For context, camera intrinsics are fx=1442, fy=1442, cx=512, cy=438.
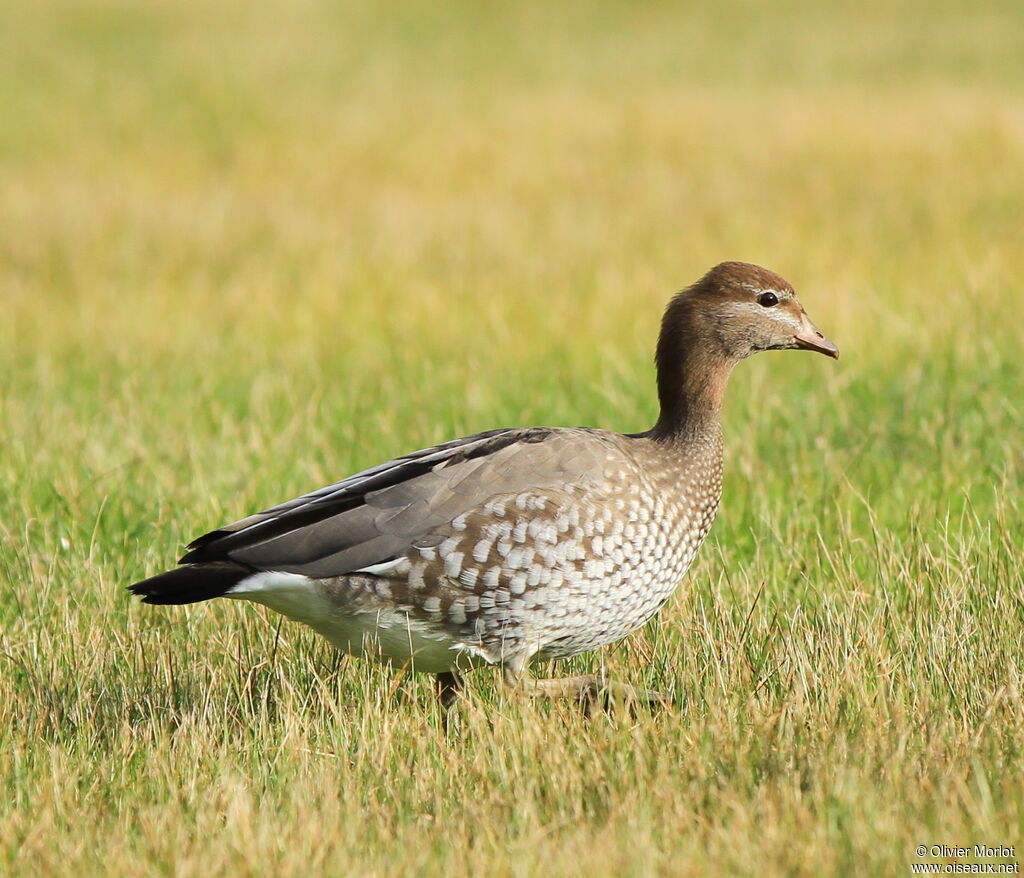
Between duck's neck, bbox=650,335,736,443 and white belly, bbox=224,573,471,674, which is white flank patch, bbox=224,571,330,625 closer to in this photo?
white belly, bbox=224,573,471,674

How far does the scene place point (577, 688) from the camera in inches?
184

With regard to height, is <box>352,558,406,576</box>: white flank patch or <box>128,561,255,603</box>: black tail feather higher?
<box>128,561,255,603</box>: black tail feather

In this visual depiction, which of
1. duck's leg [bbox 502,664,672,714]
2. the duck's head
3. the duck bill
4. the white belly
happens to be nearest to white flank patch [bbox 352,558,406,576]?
the white belly

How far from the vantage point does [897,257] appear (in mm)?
11438

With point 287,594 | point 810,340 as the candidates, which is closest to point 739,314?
point 810,340

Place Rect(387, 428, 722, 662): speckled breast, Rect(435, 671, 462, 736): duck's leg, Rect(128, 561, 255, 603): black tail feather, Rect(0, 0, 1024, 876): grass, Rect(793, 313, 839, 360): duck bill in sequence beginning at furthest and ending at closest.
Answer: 1. Rect(793, 313, 839, 360): duck bill
2. Rect(435, 671, 462, 736): duck's leg
3. Rect(387, 428, 722, 662): speckled breast
4. Rect(128, 561, 255, 603): black tail feather
5. Rect(0, 0, 1024, 876): grass

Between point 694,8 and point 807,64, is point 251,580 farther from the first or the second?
point 694,8

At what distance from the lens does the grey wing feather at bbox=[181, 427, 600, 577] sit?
14.9ft

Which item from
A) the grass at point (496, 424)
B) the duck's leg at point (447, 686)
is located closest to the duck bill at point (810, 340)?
the grass at point (496, 424)

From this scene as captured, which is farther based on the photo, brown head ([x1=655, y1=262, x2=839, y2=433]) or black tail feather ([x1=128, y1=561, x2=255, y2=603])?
brown head ([x1=655, y1=262, x2=839, y2=433])

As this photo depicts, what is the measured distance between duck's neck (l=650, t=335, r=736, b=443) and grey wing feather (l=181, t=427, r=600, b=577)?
1.75 ft

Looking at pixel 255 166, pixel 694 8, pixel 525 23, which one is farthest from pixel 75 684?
pixel 694 8

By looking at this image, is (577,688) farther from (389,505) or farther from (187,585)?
(187,585)

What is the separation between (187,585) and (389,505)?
2.25 ft
